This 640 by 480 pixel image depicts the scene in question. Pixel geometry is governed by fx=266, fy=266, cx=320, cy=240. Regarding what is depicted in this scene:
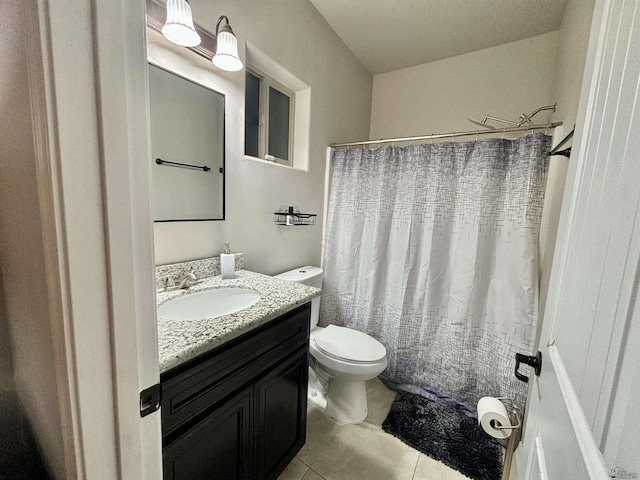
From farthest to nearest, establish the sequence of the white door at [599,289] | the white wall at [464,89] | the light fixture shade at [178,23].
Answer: the white wall at [464,89] < the light fixture shade at [178,23] < the white door at [599,289]

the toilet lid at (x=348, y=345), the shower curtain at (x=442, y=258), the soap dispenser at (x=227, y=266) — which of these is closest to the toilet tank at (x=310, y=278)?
the toilet lid at (x=348, y=345)

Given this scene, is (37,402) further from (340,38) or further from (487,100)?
(487,100)

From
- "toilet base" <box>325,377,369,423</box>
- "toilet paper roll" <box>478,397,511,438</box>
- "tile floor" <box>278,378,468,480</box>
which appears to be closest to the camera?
"toilet paper roll" <box>478,397,511,438</box>

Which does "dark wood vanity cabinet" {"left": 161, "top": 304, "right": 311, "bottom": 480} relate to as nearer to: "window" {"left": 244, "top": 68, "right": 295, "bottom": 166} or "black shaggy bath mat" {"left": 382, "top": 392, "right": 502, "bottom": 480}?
"black shaggy bath mat" {"left": 382, "top": 392, "right": 502, "bottom": 480}

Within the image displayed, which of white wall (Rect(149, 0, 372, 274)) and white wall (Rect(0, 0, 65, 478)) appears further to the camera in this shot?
white wall (Rect(149, 0, 372, 274))

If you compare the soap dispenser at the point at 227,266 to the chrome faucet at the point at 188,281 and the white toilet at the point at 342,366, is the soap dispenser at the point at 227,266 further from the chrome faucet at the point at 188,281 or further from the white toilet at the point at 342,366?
the white toilet at the point at 342,366

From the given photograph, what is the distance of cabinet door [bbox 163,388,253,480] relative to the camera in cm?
76

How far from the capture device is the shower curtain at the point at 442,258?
156 centimetres

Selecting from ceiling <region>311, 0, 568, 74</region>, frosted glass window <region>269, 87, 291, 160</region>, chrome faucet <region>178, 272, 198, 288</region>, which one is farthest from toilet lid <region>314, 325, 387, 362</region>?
ceiling <region>311, 0, 568, 74</region>

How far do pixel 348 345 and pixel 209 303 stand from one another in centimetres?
88

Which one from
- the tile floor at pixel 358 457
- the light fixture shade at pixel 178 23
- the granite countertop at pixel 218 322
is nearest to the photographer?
the granite countertop at pixel 218 322

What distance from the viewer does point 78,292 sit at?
0.39 m

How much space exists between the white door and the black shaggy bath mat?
2.95ft

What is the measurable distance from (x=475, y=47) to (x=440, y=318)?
218cm
